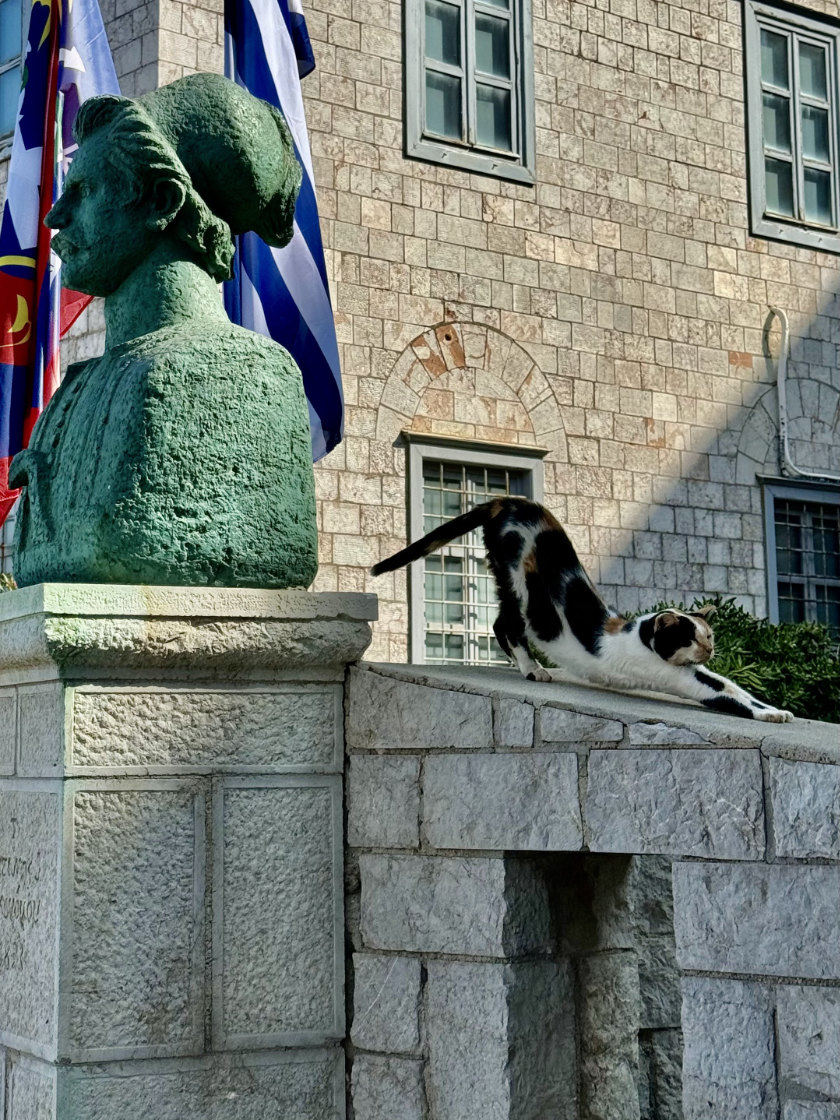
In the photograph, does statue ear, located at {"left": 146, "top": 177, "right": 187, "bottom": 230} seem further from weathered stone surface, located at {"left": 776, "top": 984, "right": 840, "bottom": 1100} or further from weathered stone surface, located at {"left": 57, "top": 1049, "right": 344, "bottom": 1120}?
weathered stone surface, located at {"left": 776, "top": 984, "right": 840, "bottom": 1100}

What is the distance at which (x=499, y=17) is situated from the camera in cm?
1164

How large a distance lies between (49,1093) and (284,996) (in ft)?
1.72

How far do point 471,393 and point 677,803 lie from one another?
27.9 feet

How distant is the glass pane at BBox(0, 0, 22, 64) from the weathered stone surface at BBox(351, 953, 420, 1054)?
973cm

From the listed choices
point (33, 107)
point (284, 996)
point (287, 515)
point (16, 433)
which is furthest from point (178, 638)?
point (33, 107)

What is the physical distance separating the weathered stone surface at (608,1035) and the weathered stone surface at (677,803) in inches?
17.7

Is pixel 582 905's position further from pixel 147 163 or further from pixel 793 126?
pixel 793 126

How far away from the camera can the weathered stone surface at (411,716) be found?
3.20 metres

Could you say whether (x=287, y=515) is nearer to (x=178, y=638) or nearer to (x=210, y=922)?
(x=178, y=638)

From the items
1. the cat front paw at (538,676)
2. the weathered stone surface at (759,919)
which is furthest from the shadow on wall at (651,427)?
the weathered stone surface at (759,919)

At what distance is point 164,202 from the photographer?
11.4 feet

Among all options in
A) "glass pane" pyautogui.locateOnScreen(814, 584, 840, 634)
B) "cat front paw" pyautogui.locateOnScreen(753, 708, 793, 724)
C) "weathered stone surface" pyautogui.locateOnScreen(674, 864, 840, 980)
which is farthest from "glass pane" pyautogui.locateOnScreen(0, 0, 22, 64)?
"weathered stone surface" pyautogui.locateOnScreen(674, 864, 840, 980)

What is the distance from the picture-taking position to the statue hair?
3.41 metres

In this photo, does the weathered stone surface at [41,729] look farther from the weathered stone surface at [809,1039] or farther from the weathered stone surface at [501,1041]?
the weathered stone surface at [809,1039]
